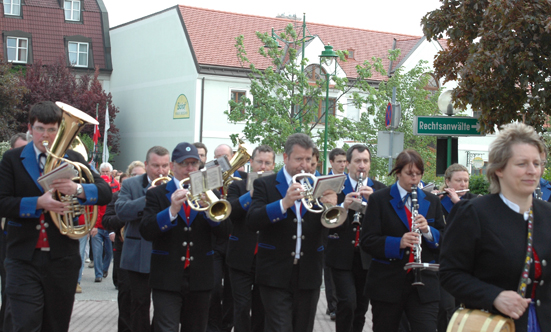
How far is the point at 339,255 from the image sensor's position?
7.55m

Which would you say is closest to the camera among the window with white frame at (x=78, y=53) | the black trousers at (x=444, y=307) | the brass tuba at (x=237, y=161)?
the black trousers at (x=444, y=307)

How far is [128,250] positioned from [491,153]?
437 cm

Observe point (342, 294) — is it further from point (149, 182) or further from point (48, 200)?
point (48, 200)

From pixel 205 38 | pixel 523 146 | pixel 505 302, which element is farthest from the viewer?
pixel 205 38

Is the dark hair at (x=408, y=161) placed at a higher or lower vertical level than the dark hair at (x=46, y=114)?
lower

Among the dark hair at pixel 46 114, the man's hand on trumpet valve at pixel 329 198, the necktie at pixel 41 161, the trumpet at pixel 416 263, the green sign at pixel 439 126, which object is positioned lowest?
the trumpet at pixel 416 263

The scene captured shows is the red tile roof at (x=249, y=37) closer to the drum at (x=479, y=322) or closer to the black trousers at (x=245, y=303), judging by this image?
the black trousers at (x=245, y=303)

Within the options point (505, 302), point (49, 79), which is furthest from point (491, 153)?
point (49, 79)

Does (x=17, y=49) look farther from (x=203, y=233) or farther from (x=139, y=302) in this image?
(x=203, y=233)

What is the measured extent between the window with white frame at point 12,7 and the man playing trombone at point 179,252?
42.2 metres

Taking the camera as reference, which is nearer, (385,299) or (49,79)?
(385,299)

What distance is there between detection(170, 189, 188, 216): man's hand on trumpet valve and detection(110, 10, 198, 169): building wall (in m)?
31.6

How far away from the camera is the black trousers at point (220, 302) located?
8.13m

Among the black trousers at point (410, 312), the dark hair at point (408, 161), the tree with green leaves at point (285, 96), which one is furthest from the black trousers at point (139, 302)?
the tree with green leaves at point (285, 96)
